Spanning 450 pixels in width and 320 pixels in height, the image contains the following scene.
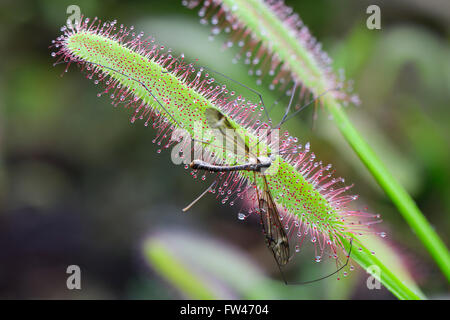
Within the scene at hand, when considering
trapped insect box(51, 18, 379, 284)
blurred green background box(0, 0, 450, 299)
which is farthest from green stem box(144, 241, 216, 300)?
trapped insect box(51, 18, 379, 284)

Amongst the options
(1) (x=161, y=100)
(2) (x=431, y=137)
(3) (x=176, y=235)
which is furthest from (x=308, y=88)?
(2) (x=431, y=137)

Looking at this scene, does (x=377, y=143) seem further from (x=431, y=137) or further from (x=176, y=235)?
(x=176, y=235)

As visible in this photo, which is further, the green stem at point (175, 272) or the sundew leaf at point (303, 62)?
the green stem at point (175, 272)

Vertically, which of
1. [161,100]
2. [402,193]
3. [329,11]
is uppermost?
[329,11]

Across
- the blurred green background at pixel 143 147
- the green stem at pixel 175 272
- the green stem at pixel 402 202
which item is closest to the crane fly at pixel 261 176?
the green stem at pixel 402 202

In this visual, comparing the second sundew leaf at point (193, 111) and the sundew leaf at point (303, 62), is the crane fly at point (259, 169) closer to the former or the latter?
the second sundew leaf at point (193, 111)

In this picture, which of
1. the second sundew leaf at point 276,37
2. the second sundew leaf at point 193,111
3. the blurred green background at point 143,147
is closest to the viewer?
the second sundew leaf at point 193,111

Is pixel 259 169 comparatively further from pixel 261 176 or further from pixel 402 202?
pixel 402 202
